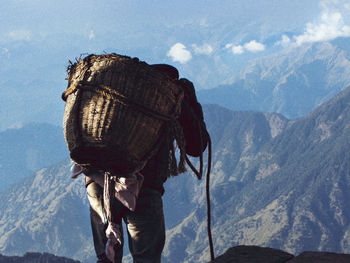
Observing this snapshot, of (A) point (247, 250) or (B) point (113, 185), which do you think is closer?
(B) point (113, 185)

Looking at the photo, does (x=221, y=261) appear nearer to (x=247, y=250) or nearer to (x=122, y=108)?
(x=247, y=250)

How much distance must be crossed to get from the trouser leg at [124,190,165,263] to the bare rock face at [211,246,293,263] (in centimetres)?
74

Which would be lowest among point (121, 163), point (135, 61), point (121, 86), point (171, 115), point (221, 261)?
point (221, 261)

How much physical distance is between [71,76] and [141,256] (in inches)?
86.2

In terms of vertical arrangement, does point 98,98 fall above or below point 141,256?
above

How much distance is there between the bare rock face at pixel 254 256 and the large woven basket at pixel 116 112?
5.15ft

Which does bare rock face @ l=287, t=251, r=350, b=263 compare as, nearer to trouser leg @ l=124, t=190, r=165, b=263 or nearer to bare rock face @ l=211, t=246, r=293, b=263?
bare rock face @ l=211, t=246, r=293, b=263

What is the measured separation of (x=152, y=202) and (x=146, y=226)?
0.27 meters

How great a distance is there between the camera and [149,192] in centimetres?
482

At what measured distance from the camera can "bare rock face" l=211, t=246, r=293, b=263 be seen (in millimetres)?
4805

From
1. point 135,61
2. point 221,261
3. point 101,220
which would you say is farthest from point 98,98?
point 221,261

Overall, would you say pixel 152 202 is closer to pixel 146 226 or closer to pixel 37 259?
pixel 146 226

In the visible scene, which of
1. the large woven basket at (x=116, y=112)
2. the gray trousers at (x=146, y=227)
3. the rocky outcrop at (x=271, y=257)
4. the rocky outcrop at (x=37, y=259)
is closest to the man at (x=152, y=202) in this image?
the gray trousers at (x=146, y=227)

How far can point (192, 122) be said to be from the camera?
5.11 meters
